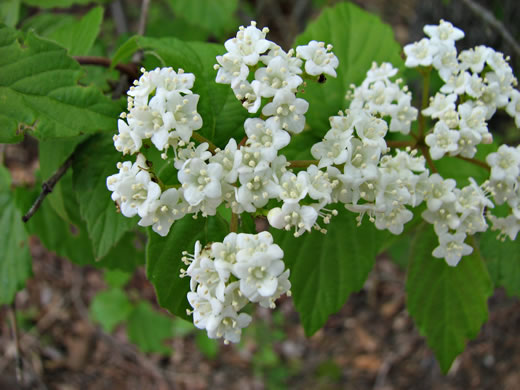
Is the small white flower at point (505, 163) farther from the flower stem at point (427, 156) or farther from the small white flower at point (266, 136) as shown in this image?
the small white flower at point (266, 136)

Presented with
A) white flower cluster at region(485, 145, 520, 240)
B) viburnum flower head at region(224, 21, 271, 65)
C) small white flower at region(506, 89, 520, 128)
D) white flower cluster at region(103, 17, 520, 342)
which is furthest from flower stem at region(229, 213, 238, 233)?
small white flower at region(506, 89, 520, 128)

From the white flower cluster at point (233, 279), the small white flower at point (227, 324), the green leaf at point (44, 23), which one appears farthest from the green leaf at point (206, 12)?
the small white flower at point (227, 324)

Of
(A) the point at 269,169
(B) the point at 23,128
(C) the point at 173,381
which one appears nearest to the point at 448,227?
(A) the point at 269,169

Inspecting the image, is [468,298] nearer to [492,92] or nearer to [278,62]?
[492,92]

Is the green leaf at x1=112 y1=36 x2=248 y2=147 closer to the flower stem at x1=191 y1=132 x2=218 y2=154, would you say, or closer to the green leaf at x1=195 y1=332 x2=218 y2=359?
the flower stem at x1=191 y1=132 x2=218 y2=154

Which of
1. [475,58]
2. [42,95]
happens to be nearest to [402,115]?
[475,58]
